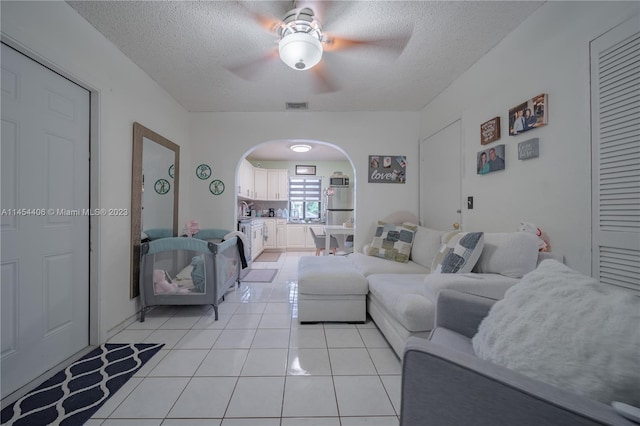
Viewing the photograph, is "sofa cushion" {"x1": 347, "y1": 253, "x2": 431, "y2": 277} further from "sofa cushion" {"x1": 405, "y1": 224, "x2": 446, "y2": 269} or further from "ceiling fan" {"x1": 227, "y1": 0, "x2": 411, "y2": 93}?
"ceiling fan" {"x1": 227, "y1": 0, "x2": 411, "y2": 93}

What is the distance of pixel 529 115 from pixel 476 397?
204 cm

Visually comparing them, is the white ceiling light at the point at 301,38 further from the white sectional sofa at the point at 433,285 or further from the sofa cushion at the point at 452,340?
the sofa cushion at the point at 452,340

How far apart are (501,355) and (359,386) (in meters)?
0.99

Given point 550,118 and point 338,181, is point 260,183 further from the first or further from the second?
point 550,118

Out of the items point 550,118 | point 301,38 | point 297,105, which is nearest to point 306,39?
point 301,38

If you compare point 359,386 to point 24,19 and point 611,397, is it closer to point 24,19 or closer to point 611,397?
point 611,397

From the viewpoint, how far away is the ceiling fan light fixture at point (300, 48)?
1.68 m

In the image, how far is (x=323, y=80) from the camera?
2658 mm

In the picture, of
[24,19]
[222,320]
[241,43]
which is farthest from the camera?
[222,320]

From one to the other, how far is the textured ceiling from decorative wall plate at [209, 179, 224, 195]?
1.12 m

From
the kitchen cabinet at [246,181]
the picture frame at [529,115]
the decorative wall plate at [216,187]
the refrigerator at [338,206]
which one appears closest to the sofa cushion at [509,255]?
the picture frame at [529,115]

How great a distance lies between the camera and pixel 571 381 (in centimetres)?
61

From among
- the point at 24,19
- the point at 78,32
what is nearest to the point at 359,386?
the point at 24,19

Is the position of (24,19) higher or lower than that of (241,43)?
lower
